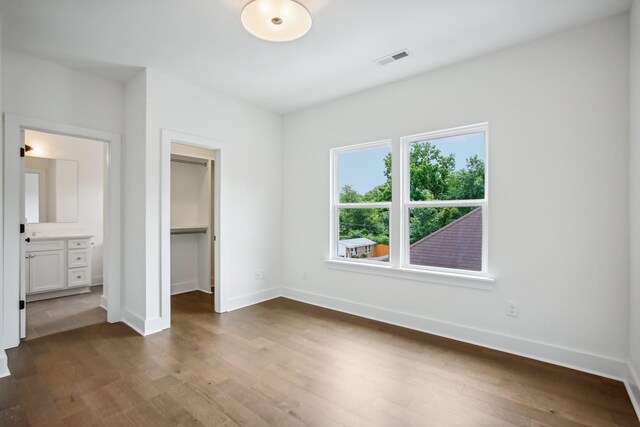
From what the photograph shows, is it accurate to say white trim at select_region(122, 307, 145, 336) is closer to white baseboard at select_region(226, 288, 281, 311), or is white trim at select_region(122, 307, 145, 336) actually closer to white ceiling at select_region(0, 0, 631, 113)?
white baseboard at select_region(226, 288, 281, 311)

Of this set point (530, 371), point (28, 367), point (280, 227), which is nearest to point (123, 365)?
point (28, 367)

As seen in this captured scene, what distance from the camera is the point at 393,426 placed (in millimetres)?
1816

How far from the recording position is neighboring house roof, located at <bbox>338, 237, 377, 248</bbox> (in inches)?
153

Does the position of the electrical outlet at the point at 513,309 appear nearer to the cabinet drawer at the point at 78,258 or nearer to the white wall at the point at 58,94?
the white wall at the point at 58,94

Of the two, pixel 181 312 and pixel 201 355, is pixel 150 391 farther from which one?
pixel 181 312

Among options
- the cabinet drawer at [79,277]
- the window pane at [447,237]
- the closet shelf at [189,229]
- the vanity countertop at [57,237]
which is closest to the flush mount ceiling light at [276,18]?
the window pane at [447,237]

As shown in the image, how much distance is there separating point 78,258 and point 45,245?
432 mm

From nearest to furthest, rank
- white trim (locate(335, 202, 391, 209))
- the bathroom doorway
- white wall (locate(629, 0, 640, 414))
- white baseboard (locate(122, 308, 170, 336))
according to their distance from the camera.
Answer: white wall (locate(629, 0, 640, 414)), white baseboard (locate(122, 308, 170, 336)), white trim (locate(335, 202, 391, 209)), the bathroom doorway

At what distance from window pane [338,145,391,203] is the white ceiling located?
86 centimetres

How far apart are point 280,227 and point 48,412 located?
124 inches

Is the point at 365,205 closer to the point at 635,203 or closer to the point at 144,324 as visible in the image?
the point at 635,203

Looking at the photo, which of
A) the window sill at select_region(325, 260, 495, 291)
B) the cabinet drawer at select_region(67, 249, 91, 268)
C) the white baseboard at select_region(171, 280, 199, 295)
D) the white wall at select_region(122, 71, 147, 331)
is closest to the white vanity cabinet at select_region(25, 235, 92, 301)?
the cabinet drawer at select_region(67, 249, 91, 268)

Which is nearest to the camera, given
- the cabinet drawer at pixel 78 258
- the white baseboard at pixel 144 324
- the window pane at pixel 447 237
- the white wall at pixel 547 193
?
the white wall at pixel 547 193

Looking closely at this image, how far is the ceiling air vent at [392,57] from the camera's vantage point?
114 inches
